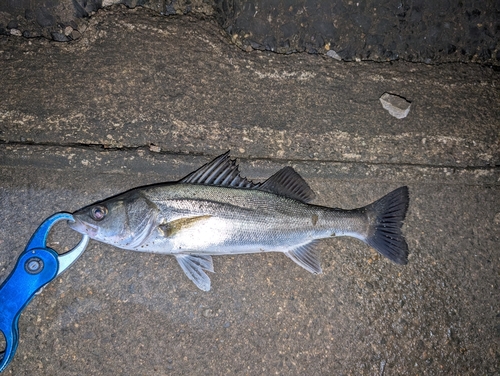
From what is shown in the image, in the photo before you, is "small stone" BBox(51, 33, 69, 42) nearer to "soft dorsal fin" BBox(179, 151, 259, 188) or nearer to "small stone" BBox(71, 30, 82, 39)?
"small stone" BBox(71, 30, 82, 39)

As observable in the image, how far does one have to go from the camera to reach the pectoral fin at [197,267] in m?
2.85

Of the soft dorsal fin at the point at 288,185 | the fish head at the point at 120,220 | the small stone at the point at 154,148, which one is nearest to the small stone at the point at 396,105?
the soft dorsal fin at the point at 288,185

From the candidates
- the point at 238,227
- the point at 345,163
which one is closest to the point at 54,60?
the point at 238,227

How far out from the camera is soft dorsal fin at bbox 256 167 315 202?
291 cm

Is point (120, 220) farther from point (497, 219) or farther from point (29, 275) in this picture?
point (497, 219)

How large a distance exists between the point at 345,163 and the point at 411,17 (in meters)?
1.91

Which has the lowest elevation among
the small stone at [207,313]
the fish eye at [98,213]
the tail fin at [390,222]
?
the small stone at [207,313]

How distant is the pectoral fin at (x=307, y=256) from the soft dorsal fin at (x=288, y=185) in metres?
0.39

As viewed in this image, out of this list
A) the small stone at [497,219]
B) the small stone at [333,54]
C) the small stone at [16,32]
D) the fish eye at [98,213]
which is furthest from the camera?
the small stone at [333,54]

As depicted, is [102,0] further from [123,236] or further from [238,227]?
[238,227]

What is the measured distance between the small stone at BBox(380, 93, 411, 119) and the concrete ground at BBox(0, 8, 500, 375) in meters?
0.07

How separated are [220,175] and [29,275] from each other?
1.64 metres

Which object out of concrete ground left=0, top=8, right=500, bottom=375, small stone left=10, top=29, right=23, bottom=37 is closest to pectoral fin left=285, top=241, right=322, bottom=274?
concrete ground left=0, top=8, right=500, bottom=375

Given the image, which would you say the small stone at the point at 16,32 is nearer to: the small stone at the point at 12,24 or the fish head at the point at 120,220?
the small stone at the point at 12,24
